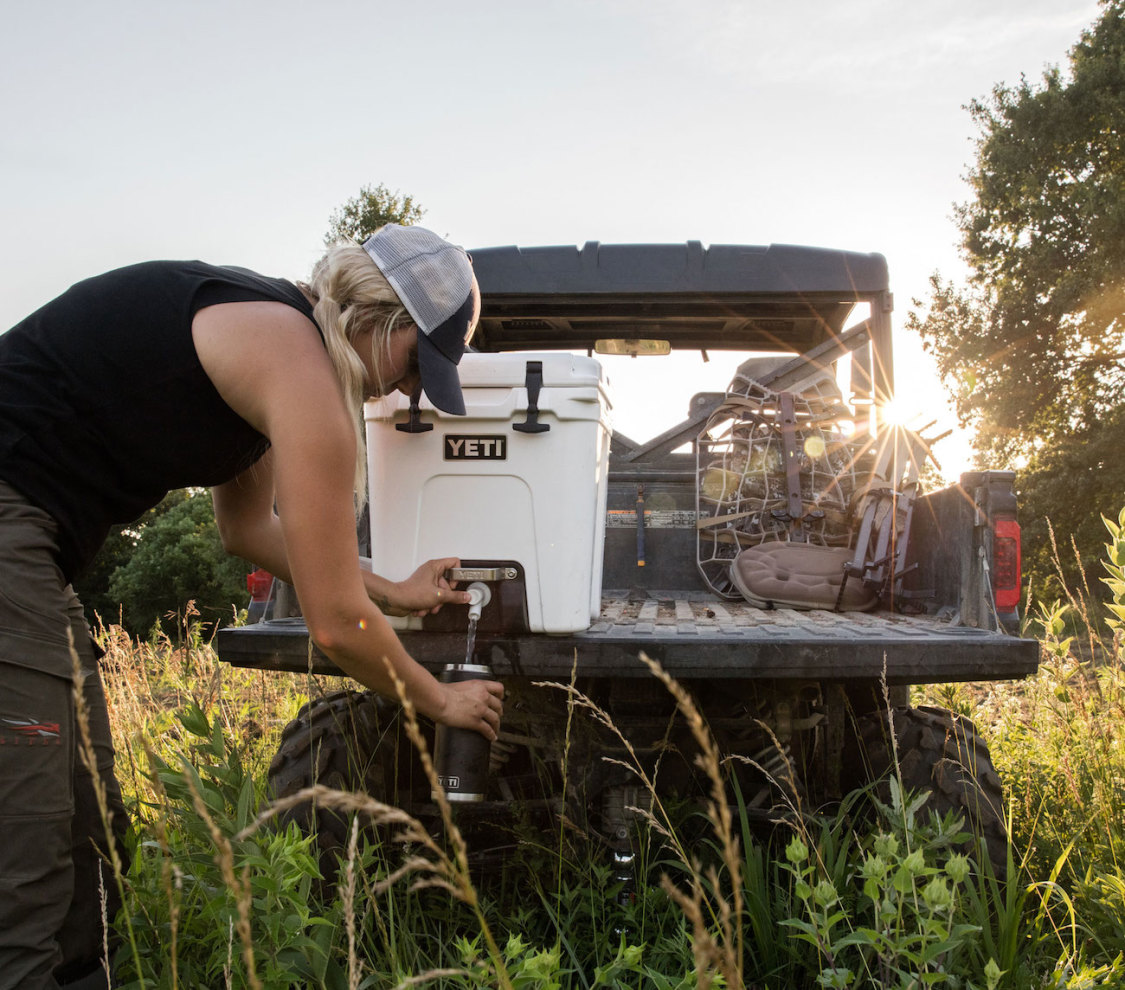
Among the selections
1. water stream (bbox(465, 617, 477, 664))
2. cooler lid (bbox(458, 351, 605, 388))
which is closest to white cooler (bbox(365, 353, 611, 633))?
cooler lid (bbox(458, 351, 605, 388))

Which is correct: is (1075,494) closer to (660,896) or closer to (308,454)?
(660,896)

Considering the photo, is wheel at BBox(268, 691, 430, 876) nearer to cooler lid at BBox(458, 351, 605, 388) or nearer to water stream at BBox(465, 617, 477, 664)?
water stream at BBox(465, 617, 477, 664)

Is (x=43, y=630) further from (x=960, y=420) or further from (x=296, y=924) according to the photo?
(x=960, y=420)

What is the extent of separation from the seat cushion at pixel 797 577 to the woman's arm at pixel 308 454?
80.8 inches

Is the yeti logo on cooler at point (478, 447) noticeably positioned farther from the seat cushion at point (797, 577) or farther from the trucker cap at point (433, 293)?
the seat cushion at point (797, 577)

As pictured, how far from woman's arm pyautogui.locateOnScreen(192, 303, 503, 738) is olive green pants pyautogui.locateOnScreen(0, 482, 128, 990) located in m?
0.39

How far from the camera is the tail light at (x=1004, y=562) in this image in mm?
2633

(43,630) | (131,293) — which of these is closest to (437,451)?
(131,293)

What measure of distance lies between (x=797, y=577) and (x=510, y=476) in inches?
66.4

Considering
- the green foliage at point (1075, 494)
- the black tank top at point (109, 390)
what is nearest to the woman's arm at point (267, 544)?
the black tank top at point (109, 390)

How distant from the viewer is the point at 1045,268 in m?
18.3

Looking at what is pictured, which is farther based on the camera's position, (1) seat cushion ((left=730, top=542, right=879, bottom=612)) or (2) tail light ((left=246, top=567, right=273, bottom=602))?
(1) seat cushion ((left=730, top=542, right=879, bottom=612))

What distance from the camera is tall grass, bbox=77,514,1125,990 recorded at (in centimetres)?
155

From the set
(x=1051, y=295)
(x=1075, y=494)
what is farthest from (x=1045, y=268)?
(x=1075, y=494)
